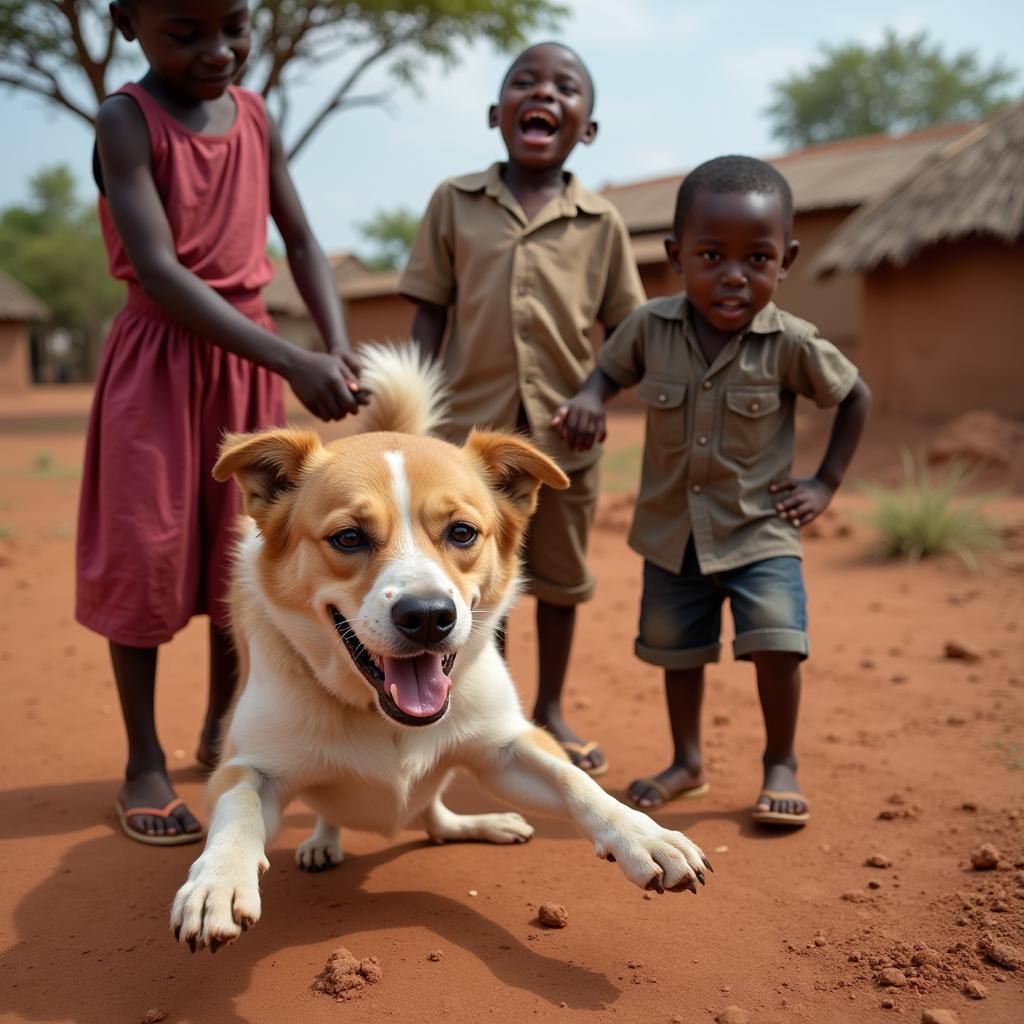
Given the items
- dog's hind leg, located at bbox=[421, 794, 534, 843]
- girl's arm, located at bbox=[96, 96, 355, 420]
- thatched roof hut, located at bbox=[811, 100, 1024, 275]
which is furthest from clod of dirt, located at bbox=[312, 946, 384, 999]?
thatched roof hut, located at bbox=[811, 100, 1024, 275]

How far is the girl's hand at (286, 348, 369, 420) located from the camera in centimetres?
299

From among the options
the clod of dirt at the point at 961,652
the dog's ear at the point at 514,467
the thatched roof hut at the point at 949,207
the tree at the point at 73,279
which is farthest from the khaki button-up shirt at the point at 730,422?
the tree at the point at 73,279

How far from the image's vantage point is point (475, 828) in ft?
10.5

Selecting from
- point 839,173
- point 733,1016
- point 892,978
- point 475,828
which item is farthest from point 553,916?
point 839,173

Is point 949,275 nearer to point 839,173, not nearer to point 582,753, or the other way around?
point 839,173

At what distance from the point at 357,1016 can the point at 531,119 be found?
9.90 ft

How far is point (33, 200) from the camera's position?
55.7 m

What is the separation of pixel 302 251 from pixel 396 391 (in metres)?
0.84

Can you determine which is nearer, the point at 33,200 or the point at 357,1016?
the point at 357,1016

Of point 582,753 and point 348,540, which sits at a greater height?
point 348,540

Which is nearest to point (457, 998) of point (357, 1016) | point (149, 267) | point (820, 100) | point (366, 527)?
point (357, 1016)

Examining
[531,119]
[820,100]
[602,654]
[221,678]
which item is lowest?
[602,654]

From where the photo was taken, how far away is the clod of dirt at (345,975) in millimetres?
2248

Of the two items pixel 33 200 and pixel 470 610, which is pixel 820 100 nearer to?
pixel 33 200
